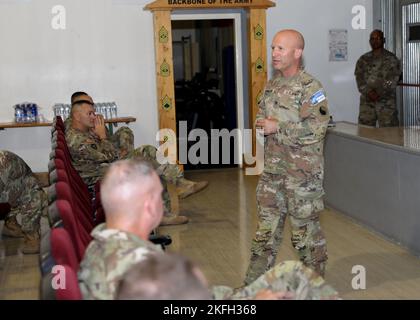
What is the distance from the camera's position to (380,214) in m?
6.23

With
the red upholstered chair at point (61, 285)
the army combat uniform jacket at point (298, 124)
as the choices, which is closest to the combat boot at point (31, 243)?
the army combat uniform jacket at point (298, 124)

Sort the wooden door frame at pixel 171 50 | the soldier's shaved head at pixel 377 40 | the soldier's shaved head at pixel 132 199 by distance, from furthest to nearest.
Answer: the wooden door frame at pixel 171 50, the soldier's shaved head at pixel 377 40, the soldier's shaved head at pixel 132 199

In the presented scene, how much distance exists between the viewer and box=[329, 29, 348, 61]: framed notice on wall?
10.4 m

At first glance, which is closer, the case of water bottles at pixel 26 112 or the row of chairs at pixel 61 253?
the row of chairs at pixel 61 253

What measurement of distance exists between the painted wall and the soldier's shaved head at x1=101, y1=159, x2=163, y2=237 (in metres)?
7.37

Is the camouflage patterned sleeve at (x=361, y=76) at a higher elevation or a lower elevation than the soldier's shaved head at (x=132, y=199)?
higher

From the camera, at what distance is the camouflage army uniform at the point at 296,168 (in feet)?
14.7

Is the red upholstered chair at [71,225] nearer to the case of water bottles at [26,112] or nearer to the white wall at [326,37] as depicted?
the case of water bottles at [26,112]

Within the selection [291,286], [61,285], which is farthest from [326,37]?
[61,285]

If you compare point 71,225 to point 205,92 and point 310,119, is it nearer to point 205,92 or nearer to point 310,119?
point 310,119

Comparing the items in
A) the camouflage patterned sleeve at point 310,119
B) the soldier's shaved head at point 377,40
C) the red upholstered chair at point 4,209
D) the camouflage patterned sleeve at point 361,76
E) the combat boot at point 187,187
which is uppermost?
the soldier's shaved head at point 377,40

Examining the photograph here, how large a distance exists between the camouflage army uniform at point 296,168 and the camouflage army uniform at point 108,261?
2.10m

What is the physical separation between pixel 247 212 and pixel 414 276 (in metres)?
2.66

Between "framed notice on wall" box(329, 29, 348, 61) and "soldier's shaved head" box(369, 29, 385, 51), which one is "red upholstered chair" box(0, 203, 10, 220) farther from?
"framed notice on wall" box(329, 29, 348, 61)
